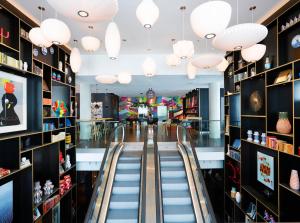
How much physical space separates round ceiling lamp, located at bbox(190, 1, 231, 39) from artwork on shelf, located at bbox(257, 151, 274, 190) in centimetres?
330

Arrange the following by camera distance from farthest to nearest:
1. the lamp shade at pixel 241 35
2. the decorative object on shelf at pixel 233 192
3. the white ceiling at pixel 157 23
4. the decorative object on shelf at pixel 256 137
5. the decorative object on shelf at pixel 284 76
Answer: the decorative object on shelf at pixel 233 192
the decorative object on shelf at pixel 256 137
the white ceiling at pixel 157 23
the decorative object on shelf at pixel 284 76
the lamp shade at pixel 241 35

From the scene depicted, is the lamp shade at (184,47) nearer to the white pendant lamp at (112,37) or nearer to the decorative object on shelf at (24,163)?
the white pendant lamp at (112,37)

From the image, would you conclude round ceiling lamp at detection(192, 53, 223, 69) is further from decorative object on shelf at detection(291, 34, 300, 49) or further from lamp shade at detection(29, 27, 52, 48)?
lamp shade at detection(29, 27, 52, 48)

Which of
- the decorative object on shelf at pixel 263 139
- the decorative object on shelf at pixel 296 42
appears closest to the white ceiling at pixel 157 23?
the decorative object on shelf at pixel 296 42

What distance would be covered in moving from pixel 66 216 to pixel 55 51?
477 cm

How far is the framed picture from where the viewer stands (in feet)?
11.4

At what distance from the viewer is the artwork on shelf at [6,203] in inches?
136

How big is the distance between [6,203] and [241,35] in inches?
181

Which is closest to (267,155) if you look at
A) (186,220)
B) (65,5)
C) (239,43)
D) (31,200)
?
(186,220)

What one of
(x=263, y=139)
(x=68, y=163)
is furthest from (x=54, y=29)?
(x=68, y=163)

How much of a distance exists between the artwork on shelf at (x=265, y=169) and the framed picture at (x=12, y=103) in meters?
5.14

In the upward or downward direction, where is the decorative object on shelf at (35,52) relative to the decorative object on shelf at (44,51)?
downward

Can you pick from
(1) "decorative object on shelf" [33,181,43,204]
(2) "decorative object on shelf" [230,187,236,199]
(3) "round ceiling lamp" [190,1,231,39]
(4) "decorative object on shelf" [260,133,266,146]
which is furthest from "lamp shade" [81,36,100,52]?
(2) "decorative object on shelf" [230,187,236,199]

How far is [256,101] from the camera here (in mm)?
4613
